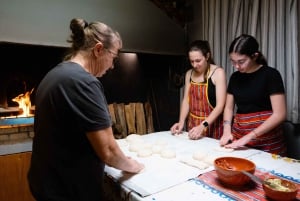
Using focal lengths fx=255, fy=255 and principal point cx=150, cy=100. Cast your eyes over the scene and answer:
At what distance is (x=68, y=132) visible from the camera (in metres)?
0.88

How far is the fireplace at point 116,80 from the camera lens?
2.00 m

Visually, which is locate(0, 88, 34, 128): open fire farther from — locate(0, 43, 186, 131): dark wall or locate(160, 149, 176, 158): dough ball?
locate(160, 149, 176, 158): dough ball

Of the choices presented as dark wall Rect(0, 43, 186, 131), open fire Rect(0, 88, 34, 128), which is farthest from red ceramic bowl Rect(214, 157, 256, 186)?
dark wall Rect(0, 43, 186, 131)

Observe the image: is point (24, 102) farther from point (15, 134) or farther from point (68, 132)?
point (68, 132)

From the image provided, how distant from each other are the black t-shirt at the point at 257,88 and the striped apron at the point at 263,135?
0.04m

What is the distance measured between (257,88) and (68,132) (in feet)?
3.80

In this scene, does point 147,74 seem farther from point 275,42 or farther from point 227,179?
point 227,179

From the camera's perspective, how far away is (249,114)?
5.25 ft

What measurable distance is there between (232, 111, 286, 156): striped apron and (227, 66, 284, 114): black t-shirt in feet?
0.12

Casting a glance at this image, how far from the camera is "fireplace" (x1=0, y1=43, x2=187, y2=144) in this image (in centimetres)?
A: 200

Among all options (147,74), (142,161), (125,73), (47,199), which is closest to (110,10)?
(125,73)

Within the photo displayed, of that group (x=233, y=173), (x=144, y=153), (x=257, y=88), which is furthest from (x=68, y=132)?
(x=257, y=88)

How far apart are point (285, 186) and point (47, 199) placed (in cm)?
82

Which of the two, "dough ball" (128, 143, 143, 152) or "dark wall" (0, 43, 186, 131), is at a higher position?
"dark wall" (0, 43, 186, 131)
